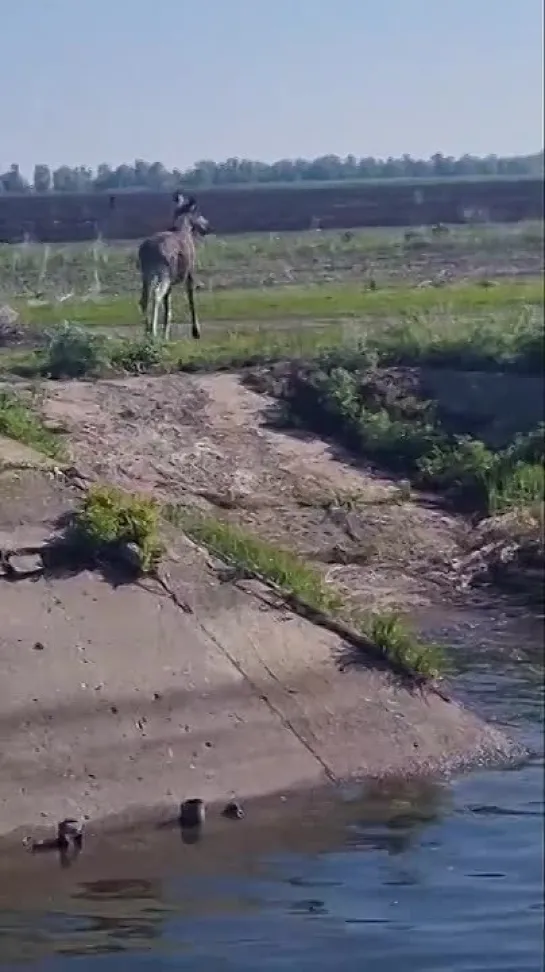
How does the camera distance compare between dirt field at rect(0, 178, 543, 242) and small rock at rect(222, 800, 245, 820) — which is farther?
small rock at rect(222, 800, 245, 820)

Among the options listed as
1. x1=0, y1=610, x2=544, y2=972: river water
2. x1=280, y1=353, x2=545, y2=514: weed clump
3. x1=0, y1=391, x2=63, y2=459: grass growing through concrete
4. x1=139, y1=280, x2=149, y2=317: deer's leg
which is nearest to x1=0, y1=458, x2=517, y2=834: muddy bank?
x1=0, y1=610, x2=544, y2=972: river water

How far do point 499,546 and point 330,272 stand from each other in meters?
18.0

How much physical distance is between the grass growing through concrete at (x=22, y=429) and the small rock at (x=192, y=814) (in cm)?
318

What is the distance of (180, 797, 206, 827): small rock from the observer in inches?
389

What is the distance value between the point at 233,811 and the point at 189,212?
3.23 meters

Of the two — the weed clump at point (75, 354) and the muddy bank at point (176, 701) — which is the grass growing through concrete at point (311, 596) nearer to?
the muddy bank at point (176, 701)

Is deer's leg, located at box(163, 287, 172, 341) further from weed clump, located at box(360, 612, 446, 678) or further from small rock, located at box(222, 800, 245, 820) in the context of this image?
small rock, located at box(222, 800, 245, 820)

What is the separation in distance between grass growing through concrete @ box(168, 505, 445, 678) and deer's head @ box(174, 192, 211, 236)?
1.92 metres

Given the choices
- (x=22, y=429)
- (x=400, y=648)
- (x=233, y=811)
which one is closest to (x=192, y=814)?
(x=233, y=811)

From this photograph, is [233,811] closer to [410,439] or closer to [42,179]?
[42,179]

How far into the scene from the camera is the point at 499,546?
16.4 meters

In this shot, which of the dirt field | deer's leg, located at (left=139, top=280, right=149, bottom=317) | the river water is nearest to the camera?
the river water

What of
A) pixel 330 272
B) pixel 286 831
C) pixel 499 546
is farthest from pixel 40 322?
pixel 330 272

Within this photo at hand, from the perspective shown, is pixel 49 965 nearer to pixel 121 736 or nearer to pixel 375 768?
pixel 121 736
